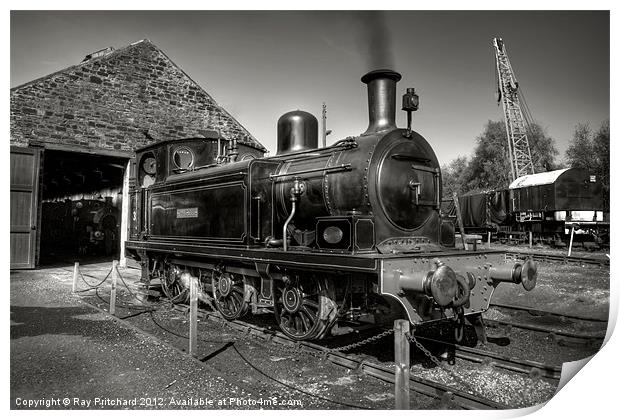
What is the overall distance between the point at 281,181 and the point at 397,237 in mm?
1758

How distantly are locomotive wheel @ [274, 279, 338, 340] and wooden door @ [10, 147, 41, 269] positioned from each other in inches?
280

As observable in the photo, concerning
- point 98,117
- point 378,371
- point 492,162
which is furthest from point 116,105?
point 492,162

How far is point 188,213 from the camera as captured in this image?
25.0 feet

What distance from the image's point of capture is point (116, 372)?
4629mm

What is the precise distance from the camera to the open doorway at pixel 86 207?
56.9ft

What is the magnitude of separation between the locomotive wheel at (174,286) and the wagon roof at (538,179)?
1194 centimetres

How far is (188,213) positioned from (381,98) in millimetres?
3784

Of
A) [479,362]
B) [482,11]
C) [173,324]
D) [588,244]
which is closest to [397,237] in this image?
[479,362]

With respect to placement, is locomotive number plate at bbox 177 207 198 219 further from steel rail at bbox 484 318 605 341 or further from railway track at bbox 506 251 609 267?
railway track at bbox 506 251 609 267

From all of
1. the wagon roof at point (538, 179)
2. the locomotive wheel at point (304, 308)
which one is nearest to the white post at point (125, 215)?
the locomotive wheel at point (304, 308)

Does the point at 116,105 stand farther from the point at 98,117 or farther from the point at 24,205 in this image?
the point at 24,205

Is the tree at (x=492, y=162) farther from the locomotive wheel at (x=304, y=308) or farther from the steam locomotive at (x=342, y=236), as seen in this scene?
the locomotive wheel at (x=304, y=308)

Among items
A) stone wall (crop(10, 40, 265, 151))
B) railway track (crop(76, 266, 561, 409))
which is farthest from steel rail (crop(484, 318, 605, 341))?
stone wall (crop(10, 40, 265, 151))
